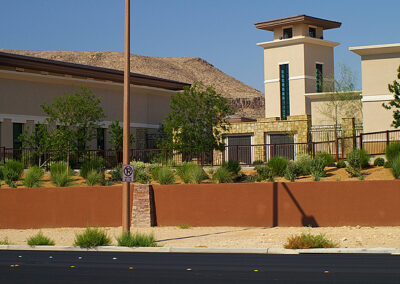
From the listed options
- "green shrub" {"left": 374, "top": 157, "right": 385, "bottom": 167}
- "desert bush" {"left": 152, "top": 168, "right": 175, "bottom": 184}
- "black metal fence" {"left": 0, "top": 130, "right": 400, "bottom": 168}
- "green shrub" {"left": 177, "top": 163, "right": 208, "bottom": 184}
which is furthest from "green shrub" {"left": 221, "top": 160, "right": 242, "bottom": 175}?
"green shrub" {"left": 374, "top": 157, "right": 385, "bottom": 167}

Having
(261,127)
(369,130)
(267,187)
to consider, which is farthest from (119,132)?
(267,187)

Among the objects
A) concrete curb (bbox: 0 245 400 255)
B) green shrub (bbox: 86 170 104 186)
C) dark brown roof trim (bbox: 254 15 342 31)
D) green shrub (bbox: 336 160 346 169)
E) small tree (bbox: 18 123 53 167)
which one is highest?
dark brown roof trim (bbox: 254 15 342 31)

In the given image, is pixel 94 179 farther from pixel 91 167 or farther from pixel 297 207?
pixel 297 207

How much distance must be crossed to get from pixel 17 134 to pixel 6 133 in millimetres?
947

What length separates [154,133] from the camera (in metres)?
51.9

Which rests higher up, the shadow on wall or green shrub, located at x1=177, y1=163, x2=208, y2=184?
green shrub, located at x1=177, y1=163, x2=208, y2=184

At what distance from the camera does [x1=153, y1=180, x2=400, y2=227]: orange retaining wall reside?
24.4m

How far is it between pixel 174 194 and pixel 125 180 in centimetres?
606

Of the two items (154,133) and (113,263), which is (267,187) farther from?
(154,133)

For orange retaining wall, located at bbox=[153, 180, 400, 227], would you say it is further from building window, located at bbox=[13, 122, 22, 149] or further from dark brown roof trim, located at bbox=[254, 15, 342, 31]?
dark brown roof trim, located at bbox=[254, 15, 342, 31]

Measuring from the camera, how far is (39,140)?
40281 mm

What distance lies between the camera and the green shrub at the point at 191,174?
31359 mm

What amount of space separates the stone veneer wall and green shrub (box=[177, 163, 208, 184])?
41.1 feet

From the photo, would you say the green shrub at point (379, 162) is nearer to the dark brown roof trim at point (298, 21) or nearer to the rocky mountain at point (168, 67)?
the dark brown roof trim at point (298, 21)
